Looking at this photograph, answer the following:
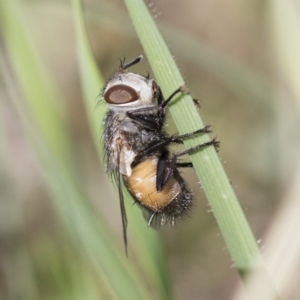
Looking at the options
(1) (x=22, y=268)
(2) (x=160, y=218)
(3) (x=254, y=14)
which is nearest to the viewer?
(2) (x=160, y=218)

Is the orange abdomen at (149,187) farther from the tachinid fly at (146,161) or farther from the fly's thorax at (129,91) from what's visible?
the fly's thorax at (129,91)

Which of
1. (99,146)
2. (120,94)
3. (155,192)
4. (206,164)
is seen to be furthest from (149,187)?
(206,164)

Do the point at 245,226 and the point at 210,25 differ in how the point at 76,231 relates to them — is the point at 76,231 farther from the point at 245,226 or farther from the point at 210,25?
the point at 210,25

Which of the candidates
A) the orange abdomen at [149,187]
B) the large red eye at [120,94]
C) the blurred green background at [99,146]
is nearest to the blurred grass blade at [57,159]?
the blurred green background at [99,146]

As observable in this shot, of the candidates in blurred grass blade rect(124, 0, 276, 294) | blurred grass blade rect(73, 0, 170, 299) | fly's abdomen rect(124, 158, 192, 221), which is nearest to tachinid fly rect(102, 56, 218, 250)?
fly's abdomen rect(124, 158, 192, 221)

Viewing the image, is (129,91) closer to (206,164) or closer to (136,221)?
(136,221)

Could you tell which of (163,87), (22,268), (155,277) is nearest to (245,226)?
(163,87)
